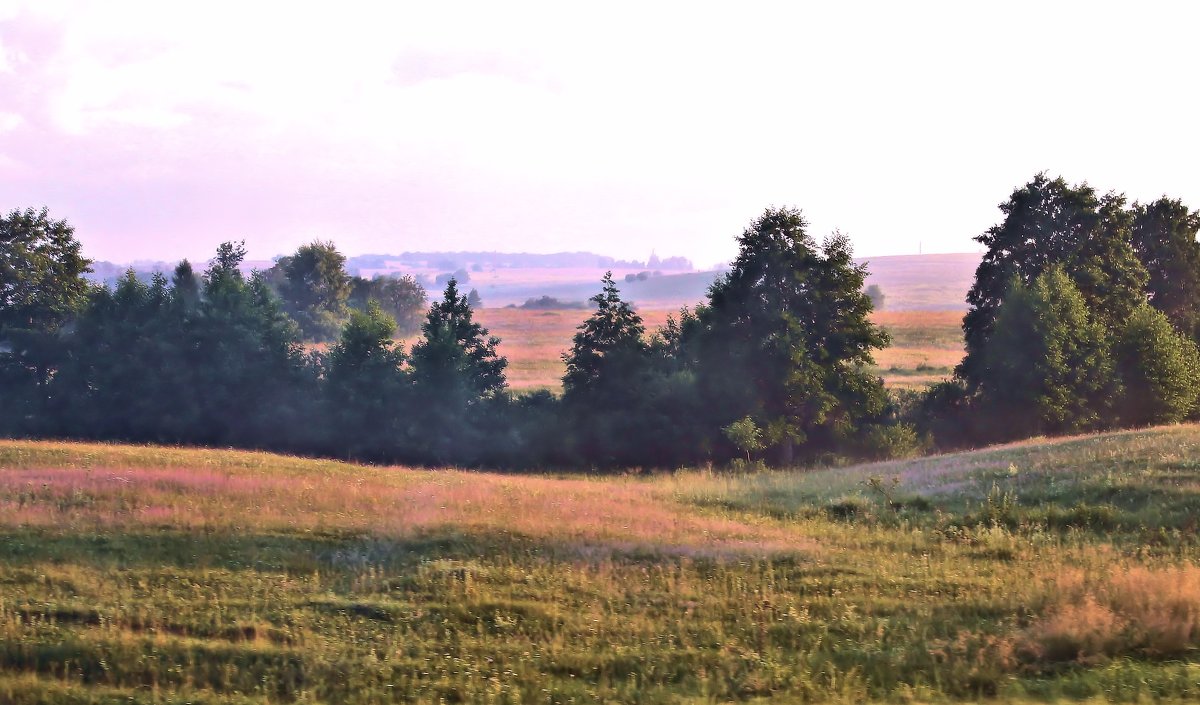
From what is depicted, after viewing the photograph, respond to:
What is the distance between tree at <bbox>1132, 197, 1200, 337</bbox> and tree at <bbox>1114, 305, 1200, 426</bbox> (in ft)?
26.0

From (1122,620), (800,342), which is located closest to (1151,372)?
(800,342)

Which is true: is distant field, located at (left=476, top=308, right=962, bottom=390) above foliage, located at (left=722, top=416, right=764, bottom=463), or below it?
above

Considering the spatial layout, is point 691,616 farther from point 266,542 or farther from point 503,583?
point 266,542

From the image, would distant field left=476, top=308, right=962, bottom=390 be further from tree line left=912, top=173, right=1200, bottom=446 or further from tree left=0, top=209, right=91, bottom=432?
tree left=0, top=209, right=91, bottom=432

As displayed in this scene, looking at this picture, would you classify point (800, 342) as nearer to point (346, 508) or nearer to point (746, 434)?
point (746, 434)

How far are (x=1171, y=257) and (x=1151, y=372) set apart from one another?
12.6 meters

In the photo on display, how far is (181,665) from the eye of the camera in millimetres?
9742

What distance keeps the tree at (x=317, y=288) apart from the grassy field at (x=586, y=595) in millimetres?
77458

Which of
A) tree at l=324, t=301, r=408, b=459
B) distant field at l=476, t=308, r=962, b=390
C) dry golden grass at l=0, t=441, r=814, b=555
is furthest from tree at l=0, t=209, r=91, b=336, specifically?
dry golden grass at l=0, t=441, r=814, b=555

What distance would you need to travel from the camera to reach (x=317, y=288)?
326 ft

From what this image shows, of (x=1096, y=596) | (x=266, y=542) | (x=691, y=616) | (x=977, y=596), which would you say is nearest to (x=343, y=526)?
(x=266, y=542)

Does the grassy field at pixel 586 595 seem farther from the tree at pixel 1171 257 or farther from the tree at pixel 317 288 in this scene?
the tree at pixel 317 288

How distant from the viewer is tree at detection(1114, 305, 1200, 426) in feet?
147

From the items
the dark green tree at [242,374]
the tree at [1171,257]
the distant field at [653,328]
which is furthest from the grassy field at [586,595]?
the distant field at [653,328]
